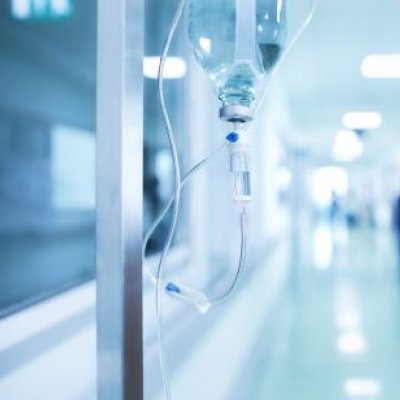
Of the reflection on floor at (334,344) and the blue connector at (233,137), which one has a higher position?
the blue connector at (233,137)

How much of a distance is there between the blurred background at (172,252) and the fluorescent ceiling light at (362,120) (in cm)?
280

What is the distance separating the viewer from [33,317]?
1033mm

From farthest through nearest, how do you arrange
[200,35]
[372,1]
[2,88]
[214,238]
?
1. [372,1]
2. [214,238]
3. [2,88]
4. [200,35]

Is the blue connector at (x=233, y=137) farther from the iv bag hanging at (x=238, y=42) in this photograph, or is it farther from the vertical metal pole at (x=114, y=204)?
the vertical metal pole at (x=114, y=204)

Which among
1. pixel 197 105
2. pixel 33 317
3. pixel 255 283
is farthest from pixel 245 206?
pixel 255 283

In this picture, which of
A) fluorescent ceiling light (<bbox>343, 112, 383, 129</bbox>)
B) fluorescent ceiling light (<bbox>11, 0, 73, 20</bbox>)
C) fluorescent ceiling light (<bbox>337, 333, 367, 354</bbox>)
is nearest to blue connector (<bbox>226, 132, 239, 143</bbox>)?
fluorescent ceiling light (<bbox>11, 0, 73, 20</bbox>)

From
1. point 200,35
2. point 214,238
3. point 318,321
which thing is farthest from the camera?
point 318,321

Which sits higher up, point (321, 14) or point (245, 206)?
point (321, 14)

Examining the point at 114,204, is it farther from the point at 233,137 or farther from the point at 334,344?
the point at 334,344

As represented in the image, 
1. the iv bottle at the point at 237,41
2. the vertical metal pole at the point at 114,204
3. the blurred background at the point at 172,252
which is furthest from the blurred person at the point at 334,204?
the vertical metal pole at the point at 114,204

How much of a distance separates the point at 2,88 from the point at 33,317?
0.55 meters

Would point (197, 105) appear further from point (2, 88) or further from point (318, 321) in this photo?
point (318, 321)

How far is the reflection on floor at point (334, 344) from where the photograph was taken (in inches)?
75.4

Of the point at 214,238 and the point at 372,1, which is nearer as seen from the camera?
the point at 214,238
